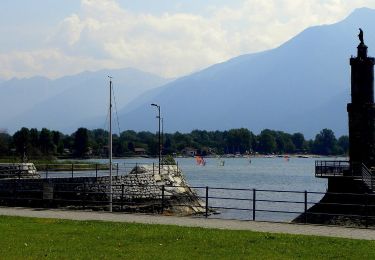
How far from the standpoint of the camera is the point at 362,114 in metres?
44.8

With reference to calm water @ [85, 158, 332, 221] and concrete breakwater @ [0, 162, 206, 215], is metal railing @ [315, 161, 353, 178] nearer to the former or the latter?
calm water @ [85, 158, 332, 221]

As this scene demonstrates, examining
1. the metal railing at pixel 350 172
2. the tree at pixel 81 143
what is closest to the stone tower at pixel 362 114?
the metal railing at pixel 350 172

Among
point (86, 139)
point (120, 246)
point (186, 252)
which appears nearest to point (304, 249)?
point (186, 252)

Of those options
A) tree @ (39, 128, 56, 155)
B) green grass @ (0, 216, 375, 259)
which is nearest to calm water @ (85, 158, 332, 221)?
green grass @ (0, 216, 375, 259)

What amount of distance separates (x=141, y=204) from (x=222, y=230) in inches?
1004

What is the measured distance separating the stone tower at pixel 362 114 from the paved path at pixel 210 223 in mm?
25252

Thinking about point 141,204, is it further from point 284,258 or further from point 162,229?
point 284,258

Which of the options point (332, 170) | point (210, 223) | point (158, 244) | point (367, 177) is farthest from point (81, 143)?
point (158, 244)

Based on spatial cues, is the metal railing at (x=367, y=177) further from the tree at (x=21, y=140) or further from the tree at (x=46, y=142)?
the tree at (x=46, y=142)

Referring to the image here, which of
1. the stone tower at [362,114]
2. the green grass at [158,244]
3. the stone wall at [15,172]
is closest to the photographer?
the green grass at [158,244]

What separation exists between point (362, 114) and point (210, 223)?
27.1 meters

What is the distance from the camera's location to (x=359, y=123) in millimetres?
44938

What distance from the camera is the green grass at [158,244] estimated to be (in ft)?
45.0

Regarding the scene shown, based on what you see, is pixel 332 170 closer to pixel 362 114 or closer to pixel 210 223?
pixel 362 114
